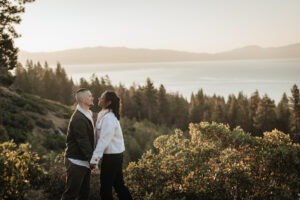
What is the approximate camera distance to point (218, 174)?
192 inches

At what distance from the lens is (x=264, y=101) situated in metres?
51.0

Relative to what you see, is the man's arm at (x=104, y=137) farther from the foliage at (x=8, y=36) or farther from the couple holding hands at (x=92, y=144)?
the foliage at (x=8, y=36)

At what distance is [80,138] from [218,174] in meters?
2.95

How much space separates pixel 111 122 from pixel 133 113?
210 feet

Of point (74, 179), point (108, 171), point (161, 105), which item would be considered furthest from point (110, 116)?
point (161, 105)

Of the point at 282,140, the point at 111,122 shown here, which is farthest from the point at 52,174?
the point at 282,140

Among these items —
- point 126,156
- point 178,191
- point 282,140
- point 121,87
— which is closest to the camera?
point 178,191

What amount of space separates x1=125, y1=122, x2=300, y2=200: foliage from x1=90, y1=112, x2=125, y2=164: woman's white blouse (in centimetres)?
130

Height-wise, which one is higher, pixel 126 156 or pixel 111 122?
pixel 111 122

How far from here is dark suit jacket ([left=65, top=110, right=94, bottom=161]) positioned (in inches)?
162

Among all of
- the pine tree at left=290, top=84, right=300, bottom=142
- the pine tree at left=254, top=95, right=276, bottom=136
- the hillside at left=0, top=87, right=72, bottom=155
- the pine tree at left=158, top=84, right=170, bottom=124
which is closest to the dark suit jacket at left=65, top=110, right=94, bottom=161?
the hillside at left=0, top=87, right=72, bottom=155

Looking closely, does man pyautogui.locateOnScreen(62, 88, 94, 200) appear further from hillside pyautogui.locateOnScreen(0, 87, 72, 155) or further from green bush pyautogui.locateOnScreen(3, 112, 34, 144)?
green bush pyautogui.locateOnScreen(3, 112, 34, 144)

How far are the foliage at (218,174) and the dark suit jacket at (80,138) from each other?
4.90 ft

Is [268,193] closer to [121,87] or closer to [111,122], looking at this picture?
[111,122]
